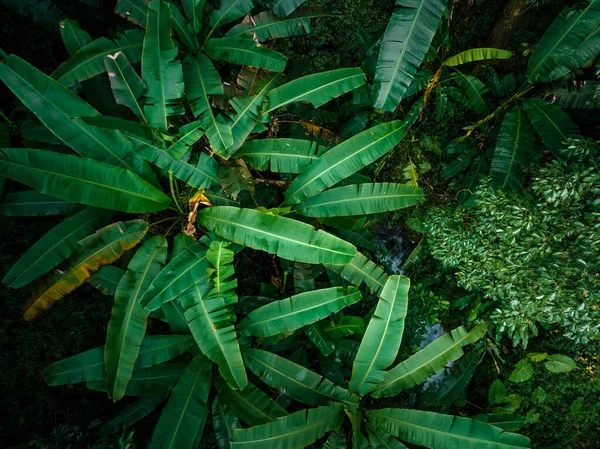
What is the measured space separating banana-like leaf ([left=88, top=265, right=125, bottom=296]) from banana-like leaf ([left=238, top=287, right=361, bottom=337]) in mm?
1209

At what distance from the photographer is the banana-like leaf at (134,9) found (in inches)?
143

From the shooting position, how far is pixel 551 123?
4.09m

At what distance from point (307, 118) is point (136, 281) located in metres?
2.58

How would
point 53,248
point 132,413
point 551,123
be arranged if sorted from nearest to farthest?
point 53,248 < point 132,413 < point 551,123

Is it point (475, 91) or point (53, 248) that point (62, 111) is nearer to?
point (53, 248)

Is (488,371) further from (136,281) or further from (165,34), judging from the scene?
(165,34)

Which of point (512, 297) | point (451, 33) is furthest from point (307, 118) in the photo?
point (512, 297)

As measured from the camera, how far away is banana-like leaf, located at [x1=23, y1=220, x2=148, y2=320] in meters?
3.12

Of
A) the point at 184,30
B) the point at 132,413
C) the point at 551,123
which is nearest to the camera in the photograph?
→ the point at 132,413

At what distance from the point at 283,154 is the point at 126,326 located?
2062 mm

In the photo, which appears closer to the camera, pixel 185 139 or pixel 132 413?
pixel 185 139

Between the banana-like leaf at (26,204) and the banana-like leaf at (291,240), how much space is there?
6.15 ft

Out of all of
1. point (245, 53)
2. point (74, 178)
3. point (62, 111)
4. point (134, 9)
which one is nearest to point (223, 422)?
point (74, 178)

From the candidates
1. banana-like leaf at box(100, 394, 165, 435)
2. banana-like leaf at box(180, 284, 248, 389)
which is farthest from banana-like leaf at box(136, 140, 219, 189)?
banana-like leaf at box(100, 394, 165, 435)
